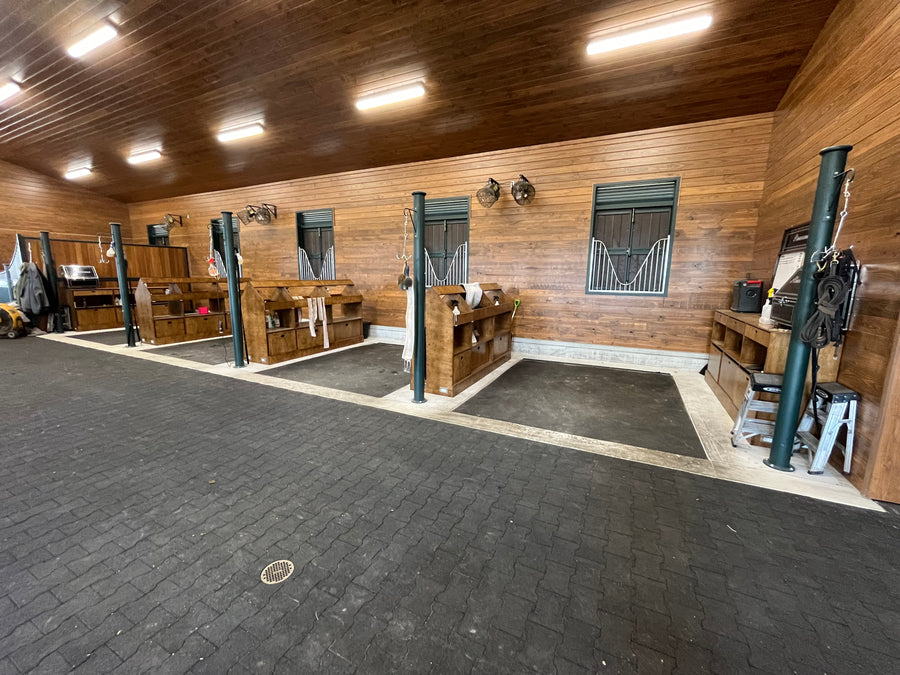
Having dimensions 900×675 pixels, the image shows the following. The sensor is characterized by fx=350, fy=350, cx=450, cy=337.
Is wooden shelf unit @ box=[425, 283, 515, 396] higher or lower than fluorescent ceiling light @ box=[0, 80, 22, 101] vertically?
lower

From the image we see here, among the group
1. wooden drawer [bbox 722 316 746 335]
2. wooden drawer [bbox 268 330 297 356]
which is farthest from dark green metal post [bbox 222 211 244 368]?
wooden drawer [bbox 722 316 746 335]

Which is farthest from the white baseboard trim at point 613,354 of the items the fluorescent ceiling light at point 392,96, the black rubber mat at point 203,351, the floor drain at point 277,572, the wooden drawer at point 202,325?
the wooden drawer at point 202,325

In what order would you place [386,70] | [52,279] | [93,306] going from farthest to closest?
[93,306] → [52,279] → [386,70]

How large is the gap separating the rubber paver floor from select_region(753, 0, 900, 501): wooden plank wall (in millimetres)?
566

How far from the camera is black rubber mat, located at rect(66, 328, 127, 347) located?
691 cm

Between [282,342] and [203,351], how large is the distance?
1886 millimetres

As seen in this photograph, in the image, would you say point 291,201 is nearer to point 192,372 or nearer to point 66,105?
point 66,105

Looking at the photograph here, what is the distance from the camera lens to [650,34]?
3.62 m

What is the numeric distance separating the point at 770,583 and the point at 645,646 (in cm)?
77

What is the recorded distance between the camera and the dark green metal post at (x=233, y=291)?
16.2ft

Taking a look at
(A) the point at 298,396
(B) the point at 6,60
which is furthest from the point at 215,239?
(A) the point at 298,396

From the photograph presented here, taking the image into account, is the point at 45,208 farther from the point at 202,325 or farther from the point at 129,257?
the point at 202,325

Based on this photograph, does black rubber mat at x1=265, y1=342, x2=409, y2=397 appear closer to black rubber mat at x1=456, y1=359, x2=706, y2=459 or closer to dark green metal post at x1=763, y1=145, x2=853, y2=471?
black rubber mat at x1=456, y1=359, x2=706, y2=459

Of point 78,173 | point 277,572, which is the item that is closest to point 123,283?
point 78,173
